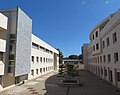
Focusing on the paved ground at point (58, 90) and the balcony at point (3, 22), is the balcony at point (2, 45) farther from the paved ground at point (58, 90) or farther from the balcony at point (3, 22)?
the paved ground at point (58, 90)

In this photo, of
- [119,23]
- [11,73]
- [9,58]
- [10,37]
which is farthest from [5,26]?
[119,23]

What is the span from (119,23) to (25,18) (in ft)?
45.3

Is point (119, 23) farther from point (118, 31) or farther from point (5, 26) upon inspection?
point (5, 26)

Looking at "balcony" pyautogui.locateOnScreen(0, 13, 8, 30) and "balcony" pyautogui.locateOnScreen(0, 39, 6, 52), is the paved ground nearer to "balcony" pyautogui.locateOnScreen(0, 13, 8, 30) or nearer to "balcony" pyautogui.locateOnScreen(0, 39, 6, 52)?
"balcony" pyautogui.locateOnScreen(0, 39, 6, 52)

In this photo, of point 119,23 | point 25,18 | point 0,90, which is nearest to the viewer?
point 0,90

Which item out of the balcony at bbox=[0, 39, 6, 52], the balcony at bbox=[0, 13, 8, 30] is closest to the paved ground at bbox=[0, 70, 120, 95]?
the balcony at bbox=[0, 39, 6, 52]

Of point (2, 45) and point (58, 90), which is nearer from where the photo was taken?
point (2, 45)

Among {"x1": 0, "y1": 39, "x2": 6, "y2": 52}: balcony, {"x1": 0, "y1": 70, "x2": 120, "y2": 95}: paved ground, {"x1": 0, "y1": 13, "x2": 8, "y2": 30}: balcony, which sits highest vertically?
{"x1": 0, "y1": 13, "x2": 8, "y2": 30}: balcony

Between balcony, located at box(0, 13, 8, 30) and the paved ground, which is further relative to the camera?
balcony, located at box(0, 13, 8, 30)

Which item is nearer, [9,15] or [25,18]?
[9,15]

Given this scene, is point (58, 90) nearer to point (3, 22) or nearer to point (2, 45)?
point (2, 45)

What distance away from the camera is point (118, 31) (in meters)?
18.8

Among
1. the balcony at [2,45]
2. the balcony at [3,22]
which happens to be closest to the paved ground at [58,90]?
the balcony at [2,45]

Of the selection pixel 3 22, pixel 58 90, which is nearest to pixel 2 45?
pixel 3 22
